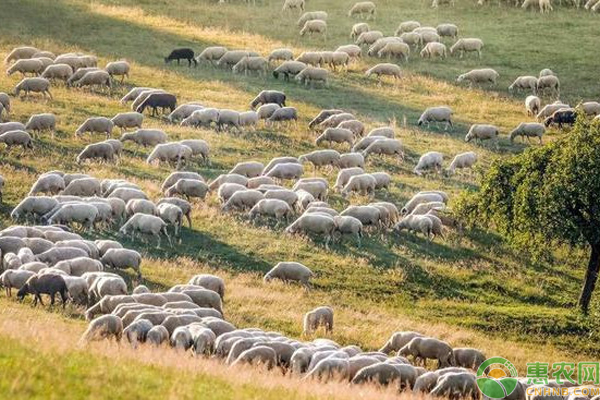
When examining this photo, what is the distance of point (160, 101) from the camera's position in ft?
178

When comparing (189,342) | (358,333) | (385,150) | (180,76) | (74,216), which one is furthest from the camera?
(180,76)

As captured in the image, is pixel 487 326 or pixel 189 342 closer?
pixel 189 342

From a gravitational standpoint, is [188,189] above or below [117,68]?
below

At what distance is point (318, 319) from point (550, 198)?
1053 cm

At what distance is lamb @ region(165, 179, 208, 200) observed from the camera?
42094 millimetres

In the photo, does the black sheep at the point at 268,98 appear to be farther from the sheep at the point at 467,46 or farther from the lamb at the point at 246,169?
the sheep at the point at 467,46

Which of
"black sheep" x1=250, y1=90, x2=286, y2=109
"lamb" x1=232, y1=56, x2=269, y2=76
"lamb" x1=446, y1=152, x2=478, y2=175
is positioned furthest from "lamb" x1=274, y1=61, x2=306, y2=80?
"lamb" x1=446, y1=152, x2=478, y2=175

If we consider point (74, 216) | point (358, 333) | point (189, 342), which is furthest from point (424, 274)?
point (189, 342)

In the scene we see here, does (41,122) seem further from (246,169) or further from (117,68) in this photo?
(117,68)

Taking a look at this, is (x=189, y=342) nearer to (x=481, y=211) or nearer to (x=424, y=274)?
(x=424, y=274)

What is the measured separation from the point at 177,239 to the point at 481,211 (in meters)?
9.88

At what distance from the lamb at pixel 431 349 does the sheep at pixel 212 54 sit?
124 ft

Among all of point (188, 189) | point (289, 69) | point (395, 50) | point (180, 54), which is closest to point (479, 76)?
point (395, 50)

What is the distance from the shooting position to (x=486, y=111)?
58.2 metres
